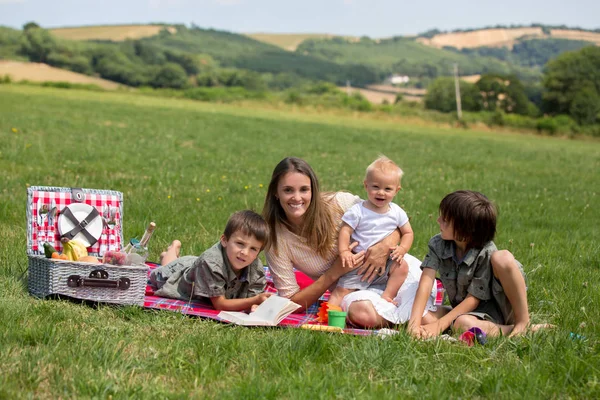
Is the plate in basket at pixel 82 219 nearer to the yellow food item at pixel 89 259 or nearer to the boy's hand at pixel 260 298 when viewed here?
the yellow food item at pixel 89 259

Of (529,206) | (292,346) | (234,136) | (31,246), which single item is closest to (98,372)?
(292,346)

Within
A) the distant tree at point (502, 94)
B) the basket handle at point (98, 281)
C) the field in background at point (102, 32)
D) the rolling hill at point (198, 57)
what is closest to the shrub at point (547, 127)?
the distant tree at point (502, 94)

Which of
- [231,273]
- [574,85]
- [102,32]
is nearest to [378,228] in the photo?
[231,273]

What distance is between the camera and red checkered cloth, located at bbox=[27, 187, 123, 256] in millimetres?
5742

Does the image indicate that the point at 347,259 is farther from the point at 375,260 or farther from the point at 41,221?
the point at 41,221

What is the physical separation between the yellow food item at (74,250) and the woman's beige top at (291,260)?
4.87ft

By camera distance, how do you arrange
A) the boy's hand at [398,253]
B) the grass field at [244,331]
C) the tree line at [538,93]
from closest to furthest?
the grass field at [244,331] → the boy's hand at [398,253] → the tree line at [538,93]

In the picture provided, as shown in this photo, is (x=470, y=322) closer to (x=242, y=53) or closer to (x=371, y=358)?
(x=371, y=358)

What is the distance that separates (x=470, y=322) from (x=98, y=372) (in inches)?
95.9

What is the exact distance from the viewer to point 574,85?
8381 centimetres

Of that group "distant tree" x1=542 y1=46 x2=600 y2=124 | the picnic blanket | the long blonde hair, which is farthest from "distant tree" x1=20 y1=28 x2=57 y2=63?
the picnic blanket

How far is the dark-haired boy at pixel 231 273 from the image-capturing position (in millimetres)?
5250

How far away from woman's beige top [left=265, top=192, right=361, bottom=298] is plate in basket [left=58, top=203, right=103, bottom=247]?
4.88ft

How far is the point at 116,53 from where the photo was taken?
292ft
